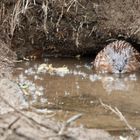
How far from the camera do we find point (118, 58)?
8344 mm

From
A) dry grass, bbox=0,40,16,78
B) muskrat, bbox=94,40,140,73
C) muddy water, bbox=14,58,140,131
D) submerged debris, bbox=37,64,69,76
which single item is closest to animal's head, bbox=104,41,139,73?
muskrat, bbox=94,40,140,73

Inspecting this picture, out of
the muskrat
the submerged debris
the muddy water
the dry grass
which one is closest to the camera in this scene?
the muddy water

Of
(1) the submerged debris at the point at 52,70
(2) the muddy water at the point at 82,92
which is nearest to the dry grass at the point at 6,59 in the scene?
(2) the muddy water at the point at 82,92

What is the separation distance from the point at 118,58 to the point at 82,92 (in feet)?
5.43

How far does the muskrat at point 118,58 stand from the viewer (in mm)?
8133

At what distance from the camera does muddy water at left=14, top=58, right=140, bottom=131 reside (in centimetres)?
585

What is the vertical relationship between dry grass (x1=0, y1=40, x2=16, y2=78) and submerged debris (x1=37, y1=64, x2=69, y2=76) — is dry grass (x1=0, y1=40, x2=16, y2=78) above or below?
above

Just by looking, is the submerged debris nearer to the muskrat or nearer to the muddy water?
the muddy water

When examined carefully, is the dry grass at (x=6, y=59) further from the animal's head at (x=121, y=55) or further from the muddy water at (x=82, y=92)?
the animal's head at (x=121, y=55)

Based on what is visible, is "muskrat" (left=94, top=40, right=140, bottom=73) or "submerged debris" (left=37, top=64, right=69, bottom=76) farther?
"muskrat" (left=94, top=40, right=140, bottom=73)

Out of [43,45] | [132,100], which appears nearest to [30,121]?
[132,100]

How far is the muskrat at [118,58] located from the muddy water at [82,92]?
0.48ft

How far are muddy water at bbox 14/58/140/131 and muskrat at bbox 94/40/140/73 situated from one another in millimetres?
148

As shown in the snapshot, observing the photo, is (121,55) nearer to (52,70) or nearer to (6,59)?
(52,70)
